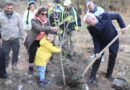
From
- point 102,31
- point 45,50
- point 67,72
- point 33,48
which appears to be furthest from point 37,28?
point 67,72

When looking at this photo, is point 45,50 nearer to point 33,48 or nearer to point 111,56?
point 33,48

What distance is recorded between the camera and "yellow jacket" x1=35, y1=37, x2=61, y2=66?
785 cm

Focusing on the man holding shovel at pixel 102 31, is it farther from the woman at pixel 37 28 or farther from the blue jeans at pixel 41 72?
the blue jeans at pixel 41 72

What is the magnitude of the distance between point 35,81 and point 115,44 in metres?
2.01

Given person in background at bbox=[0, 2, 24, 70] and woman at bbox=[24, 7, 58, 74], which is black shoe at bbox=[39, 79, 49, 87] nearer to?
woman at bbox=[24, 7, 58, 74]

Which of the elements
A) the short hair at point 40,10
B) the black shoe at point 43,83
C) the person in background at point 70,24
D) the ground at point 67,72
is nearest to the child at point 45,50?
the black shoe at point 43,83

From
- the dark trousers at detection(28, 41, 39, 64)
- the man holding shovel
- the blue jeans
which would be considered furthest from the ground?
the dark trousers at detection(28, 41, 39, 64)

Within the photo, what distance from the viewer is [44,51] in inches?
313

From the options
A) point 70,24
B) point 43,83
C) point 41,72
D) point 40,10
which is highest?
point 40,10

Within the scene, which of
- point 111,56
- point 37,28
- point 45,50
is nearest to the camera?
point 37,28

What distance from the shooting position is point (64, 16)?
879cm

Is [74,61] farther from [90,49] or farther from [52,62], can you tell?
[90,49]

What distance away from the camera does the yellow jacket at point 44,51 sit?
309 inches

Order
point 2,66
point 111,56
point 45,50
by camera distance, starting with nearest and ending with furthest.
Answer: point 45,50 < point 2,66 < point 111,56
